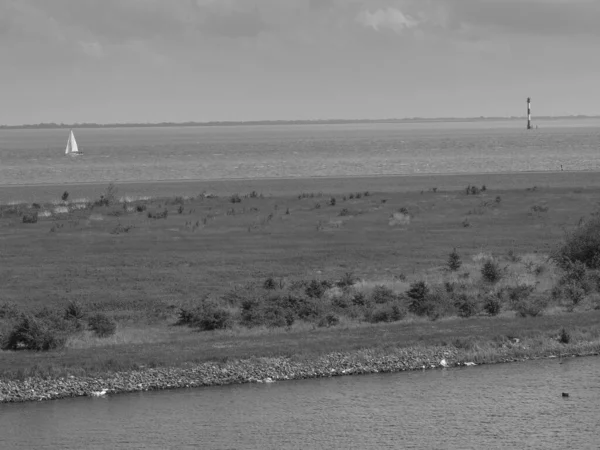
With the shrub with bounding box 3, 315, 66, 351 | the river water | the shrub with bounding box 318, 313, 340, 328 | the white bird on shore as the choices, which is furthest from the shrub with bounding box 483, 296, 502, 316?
the shrub with bounding box 3, 315, 66, 351

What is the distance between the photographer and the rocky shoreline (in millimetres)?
29344

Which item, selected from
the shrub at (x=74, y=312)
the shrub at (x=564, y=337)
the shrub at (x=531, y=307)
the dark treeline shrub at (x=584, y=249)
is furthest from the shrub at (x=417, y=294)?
the shrub at (x=74, y=312)

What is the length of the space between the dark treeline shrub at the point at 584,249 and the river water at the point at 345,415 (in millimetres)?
12119

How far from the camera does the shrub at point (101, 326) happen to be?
34.5m

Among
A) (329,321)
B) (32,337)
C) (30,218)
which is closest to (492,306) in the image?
(329,321)

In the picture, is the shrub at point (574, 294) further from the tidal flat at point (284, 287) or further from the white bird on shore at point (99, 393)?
the white bird on shore at point (99, 393)

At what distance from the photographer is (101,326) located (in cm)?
3459

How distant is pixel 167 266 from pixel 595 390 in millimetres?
24569

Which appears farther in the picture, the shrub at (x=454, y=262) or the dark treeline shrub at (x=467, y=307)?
the shrub at (x=454, y=262)

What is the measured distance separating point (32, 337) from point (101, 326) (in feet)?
8.58

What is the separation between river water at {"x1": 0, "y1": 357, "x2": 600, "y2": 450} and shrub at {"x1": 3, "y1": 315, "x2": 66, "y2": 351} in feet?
13.1

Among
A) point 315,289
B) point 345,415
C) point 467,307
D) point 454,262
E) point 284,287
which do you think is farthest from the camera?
point 454,262

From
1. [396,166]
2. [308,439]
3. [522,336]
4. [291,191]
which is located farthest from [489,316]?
[396,166]

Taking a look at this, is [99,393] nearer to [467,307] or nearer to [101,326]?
[101,326]
